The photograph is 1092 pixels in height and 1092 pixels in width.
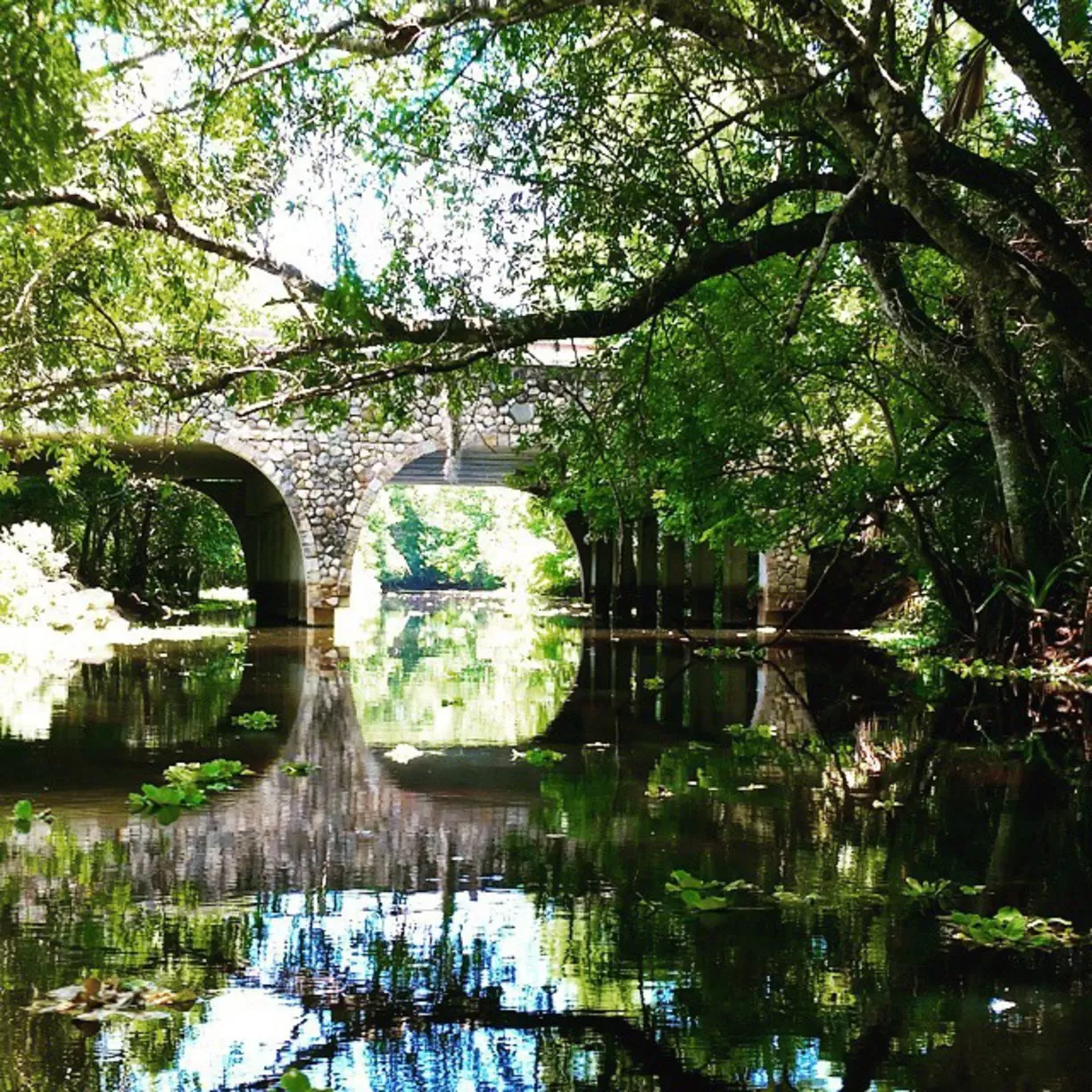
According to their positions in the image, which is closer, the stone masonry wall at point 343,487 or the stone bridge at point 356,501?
the stone bridge at point 356,501

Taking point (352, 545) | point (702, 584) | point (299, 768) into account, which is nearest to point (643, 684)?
point (299, 768)

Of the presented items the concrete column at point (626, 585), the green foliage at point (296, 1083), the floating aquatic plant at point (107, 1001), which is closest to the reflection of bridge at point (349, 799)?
the floating aquatic plant at point (107, 1001)

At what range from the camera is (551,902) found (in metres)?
3.91

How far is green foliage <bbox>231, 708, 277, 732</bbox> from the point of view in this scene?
320 inches

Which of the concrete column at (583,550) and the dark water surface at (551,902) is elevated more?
the concrete column at (583,550)

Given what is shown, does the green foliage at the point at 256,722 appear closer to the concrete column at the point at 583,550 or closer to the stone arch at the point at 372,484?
the stone arch at the point at 372,484

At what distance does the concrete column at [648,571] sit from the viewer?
2672 centimetres

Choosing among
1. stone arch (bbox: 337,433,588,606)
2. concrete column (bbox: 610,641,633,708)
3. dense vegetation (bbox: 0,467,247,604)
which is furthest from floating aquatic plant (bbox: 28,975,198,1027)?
stone arch (bbox: 337,433,588,606)

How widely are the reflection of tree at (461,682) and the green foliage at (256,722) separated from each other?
1.76 ft

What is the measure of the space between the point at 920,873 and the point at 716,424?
30.4 ft

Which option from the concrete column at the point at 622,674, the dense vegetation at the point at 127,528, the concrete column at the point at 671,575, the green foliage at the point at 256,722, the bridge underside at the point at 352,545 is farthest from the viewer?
the concrete column at the point at 671,575

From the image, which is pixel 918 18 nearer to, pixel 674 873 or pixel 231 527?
pixel 674 873

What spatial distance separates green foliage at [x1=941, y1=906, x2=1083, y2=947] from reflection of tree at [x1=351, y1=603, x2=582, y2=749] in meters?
4.07

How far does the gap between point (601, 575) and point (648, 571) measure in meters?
4.57
